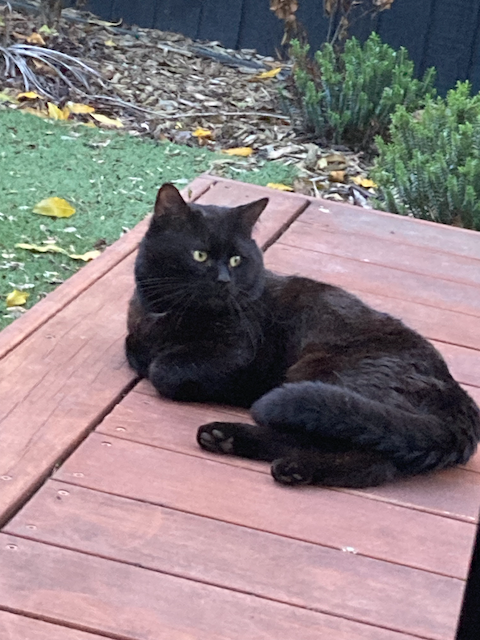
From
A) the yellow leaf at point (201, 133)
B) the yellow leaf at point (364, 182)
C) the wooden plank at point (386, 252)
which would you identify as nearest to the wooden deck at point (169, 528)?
the wooden plank at point (386, 252)

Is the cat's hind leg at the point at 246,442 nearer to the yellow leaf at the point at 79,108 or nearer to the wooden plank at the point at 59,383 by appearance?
the wooden plank at the point at 59,383

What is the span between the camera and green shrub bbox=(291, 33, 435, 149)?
4703 millimetres

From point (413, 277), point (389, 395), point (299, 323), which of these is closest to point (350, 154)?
point (413, 277)

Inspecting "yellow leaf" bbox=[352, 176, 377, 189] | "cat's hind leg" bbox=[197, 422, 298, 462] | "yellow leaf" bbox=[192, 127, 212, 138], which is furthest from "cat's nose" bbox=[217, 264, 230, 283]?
"yellow leaf" bbox=[192, 127, 212, 138]

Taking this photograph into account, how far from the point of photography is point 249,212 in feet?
7.04

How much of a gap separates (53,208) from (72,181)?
1.37ft

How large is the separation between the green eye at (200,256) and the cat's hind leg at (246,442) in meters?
0.46

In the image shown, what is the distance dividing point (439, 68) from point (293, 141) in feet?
4.79

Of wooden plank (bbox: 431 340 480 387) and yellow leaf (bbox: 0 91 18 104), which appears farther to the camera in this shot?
yellow leaf (bbox: 0 91 18 104)

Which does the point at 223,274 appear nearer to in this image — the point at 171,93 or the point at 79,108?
the point at 79,108

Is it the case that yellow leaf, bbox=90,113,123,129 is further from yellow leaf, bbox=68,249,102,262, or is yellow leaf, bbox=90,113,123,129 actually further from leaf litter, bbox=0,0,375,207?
yellow leaf, bbox=68,249,102,262

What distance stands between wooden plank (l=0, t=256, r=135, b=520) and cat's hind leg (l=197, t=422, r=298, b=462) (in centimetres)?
25

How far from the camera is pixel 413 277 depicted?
280cm

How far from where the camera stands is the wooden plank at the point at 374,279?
266 cm
